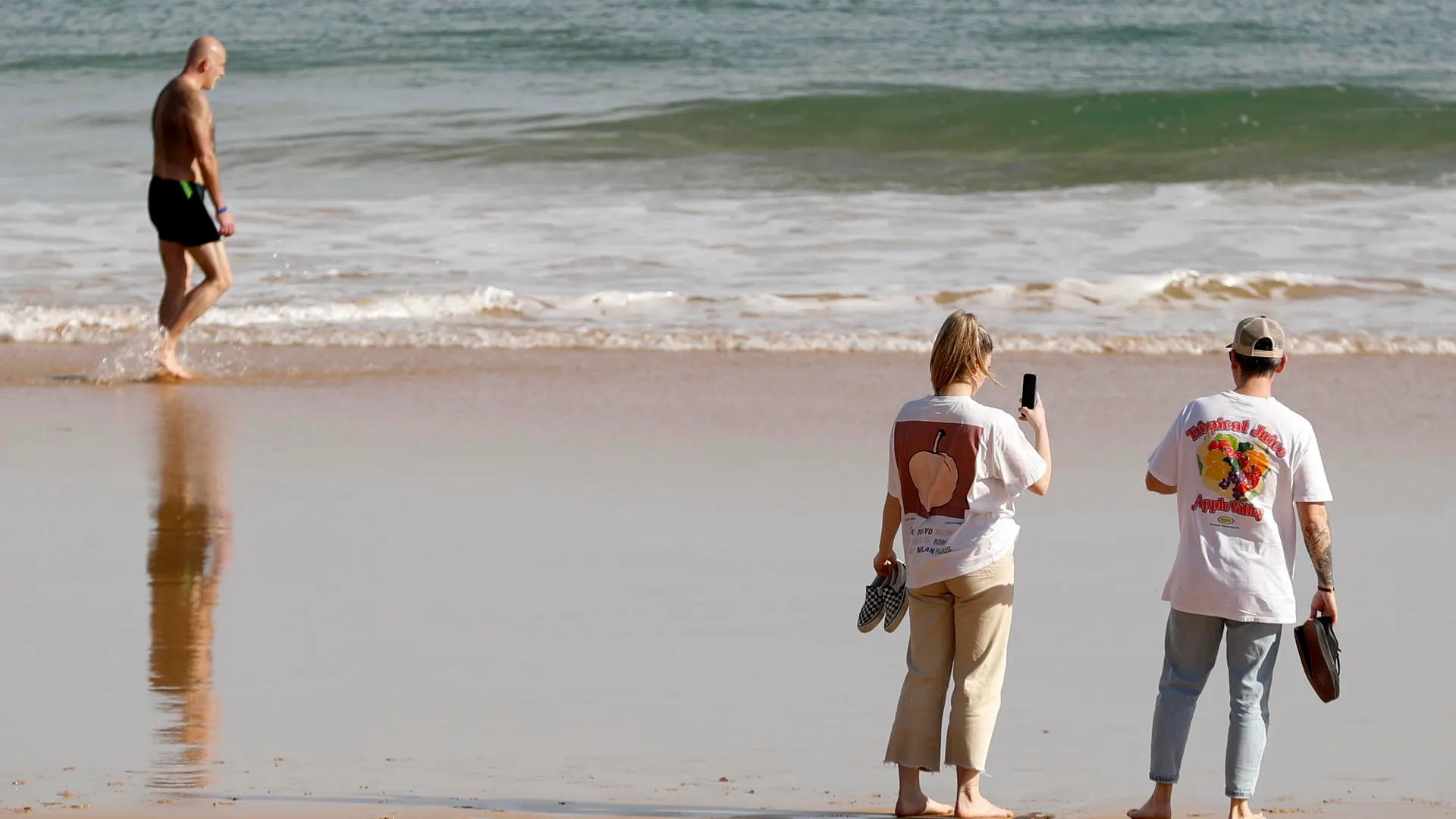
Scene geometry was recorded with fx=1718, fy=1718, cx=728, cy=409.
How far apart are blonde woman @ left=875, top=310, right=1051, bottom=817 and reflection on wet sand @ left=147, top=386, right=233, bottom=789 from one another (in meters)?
1.49

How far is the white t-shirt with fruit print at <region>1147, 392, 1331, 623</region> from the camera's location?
11.3ft

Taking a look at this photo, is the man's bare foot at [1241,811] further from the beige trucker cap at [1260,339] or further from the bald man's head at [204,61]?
the bald man's head at [204,61]

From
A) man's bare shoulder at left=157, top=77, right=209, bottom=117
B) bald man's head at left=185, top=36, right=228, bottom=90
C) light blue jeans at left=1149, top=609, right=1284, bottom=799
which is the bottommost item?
light blue jeans at left=1149, top=609, right=1284, bottom=799

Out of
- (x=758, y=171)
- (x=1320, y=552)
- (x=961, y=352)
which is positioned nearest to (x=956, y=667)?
(x=961, y=352)

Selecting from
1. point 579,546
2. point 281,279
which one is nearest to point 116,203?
point 281,279

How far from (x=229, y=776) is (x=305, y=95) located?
68.6 ft

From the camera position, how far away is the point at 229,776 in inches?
139

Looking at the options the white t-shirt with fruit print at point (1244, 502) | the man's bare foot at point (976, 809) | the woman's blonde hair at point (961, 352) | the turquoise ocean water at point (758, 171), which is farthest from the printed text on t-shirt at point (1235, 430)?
the turquoise ocean water at point (758, 171)

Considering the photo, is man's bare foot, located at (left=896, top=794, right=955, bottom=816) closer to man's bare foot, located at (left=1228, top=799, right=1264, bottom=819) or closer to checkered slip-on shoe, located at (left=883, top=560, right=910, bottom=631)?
Answer: checkered slip-on shoe, located at (left=883, top=560, right=910, bottom=631)

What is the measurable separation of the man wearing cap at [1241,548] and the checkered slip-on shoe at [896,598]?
545 mm

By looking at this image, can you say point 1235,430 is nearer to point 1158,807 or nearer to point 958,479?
point 958,479

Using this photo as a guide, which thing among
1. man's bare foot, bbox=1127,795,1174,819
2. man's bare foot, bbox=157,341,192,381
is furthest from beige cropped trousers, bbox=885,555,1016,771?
man's bare foot, bbox=157,341,192,381

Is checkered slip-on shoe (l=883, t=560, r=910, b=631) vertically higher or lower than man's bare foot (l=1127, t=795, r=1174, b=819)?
higher

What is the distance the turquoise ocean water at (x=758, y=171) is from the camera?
1068 cm
